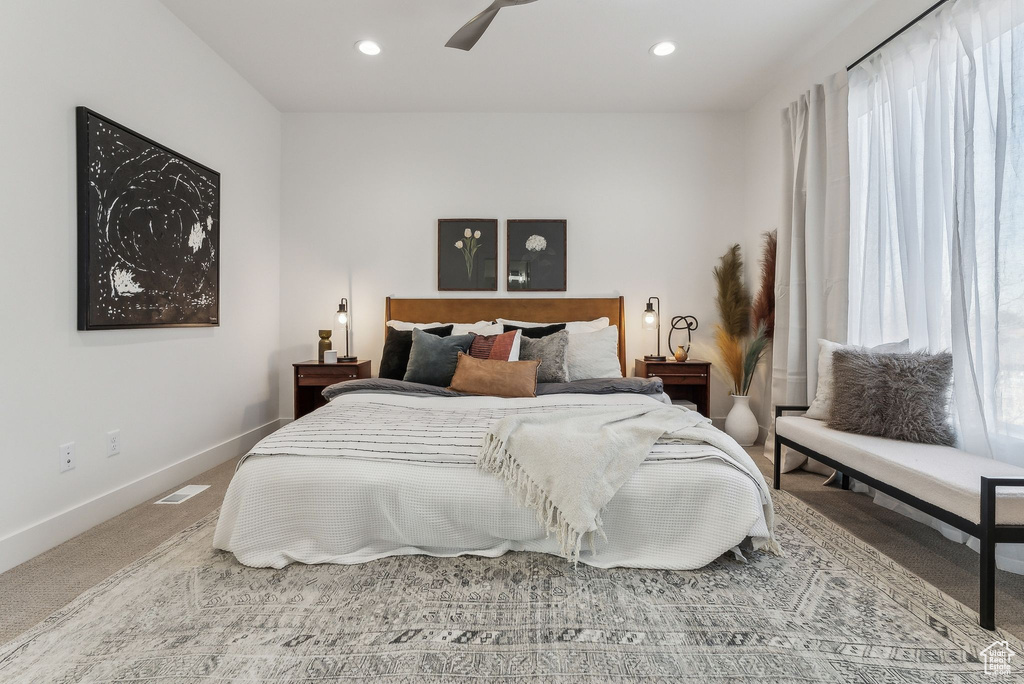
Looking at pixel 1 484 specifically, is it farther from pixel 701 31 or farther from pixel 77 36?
pixel 701 31

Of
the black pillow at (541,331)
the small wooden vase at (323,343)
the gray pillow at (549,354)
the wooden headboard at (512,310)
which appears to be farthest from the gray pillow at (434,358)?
the small wooden vase at (323,343)

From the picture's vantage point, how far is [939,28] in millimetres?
2379

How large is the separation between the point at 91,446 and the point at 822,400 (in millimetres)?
3688

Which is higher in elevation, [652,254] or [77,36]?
[77,36]

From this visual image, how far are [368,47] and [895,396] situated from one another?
3541 millimetres

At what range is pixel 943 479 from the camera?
1796mm

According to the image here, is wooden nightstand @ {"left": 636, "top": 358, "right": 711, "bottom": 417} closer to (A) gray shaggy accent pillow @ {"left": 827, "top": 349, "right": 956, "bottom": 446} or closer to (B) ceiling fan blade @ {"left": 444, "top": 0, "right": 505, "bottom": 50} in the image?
(A) gray shaggy accent pillow @ {"left": 827, "top": 349, "right": 956, "bottom": 446}

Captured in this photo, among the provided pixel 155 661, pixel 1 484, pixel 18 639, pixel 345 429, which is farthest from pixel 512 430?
pixel 1 484

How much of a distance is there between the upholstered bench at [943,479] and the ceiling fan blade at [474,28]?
8.41ft

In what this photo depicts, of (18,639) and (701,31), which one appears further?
(701,31)

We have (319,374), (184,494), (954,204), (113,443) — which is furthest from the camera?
(319,374)

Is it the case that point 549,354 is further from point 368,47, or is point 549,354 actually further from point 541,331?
point 368,47

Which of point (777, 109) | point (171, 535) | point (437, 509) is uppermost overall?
point (777, 109)

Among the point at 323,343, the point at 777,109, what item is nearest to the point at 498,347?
the point at 323,343
